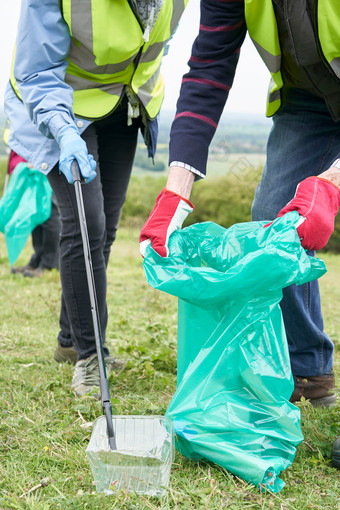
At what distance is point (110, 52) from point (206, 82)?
0.41 m

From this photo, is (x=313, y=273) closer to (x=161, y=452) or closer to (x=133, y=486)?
(x=161, y=452)

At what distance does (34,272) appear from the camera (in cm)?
521

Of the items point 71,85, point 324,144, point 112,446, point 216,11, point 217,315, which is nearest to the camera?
point 112,446

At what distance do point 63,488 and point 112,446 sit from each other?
0.22 m

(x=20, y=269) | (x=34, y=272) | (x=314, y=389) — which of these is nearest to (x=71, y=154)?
(x=314, y=389)

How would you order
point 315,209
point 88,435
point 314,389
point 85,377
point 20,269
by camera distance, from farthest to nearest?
1. point 20,269
2. point 85,377
3. point 314,389
4. point 88,435
5. point 315,209

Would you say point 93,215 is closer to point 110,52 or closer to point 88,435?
point 110,52

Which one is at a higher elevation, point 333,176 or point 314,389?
point 333,176

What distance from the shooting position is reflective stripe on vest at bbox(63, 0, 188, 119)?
6.44ft

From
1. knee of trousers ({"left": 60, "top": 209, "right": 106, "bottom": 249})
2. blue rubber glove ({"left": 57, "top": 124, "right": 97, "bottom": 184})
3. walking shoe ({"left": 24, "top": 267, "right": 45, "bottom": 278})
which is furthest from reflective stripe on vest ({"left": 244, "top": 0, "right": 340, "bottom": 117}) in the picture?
walking shoe ({"left": 24, "top": 267, "right": 45, "bottom": 278})

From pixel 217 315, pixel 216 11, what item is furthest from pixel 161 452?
pixel 216 11

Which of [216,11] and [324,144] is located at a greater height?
[216,11]

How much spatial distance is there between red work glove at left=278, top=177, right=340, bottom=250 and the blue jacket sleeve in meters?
0.83

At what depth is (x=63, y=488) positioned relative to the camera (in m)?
1.50
